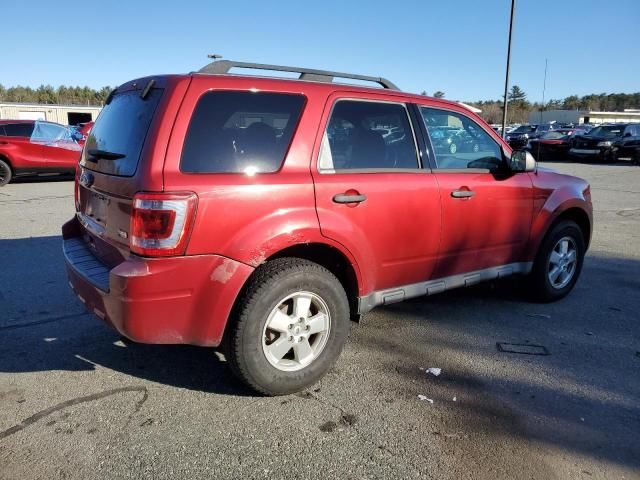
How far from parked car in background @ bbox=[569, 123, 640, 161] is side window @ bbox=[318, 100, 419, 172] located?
22.9 m

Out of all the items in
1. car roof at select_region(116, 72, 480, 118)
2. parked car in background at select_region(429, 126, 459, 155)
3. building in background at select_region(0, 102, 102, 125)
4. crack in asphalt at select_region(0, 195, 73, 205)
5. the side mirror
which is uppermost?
building in background at select_region(0, 102, 102, 125)

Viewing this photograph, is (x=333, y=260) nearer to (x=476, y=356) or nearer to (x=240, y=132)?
(x=240, y=132)

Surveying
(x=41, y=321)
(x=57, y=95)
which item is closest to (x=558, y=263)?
(x=41, y=321)

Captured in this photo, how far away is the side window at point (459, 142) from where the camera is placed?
12.9 ft

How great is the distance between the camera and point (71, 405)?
303 cm

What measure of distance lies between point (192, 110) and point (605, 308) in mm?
4056

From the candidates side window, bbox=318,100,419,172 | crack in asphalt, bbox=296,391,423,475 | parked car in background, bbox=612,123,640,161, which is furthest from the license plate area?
parked car in background, bbox=612,123,640,161

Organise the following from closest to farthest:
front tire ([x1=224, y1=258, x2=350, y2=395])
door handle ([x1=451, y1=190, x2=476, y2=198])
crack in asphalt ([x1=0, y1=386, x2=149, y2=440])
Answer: crack in asphalt ([x1=0, y1=386, x2=149, y2=440]), front tire ([x1=224, y1=258, x2=350, y2=395]), door handle ([x1=451, y1=190, x2=476, y2=198])

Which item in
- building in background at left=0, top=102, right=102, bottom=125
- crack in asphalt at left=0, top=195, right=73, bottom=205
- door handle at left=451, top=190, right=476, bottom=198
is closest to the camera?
door handle at left=451, top=190, right=476, bottom=198

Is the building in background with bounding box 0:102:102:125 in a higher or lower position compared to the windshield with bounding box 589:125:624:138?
higher

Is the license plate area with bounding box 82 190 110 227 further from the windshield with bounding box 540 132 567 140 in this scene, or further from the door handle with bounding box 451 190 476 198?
the windshield with bounding box 540 132 567 140

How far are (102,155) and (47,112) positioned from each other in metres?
49.2

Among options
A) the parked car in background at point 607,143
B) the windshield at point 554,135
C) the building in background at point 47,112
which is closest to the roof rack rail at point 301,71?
the parked car in background at point 607,143

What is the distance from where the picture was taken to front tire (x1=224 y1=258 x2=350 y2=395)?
9.63 feet
